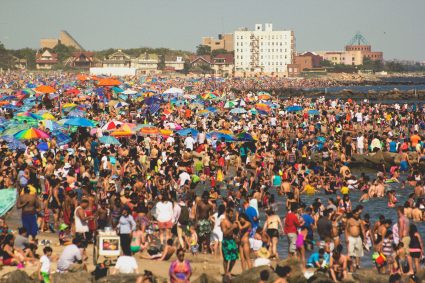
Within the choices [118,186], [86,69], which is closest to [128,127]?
[118,186]

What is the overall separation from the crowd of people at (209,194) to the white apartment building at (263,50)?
5575 inches

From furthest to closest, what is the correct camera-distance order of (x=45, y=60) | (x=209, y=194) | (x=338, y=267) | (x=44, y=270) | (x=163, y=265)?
(x=45, y=60), (x=209, y=194), (x=163, y=265), (x=338, y=267), (x=44, y=270)

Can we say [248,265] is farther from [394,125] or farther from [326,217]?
[394,125]

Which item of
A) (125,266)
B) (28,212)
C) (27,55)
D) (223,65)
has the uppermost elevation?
(27,55)

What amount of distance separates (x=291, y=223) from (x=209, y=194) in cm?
287

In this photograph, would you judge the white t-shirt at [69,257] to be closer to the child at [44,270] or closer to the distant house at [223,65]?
the child at [44,270]

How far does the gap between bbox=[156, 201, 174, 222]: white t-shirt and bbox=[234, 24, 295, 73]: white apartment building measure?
166 metres

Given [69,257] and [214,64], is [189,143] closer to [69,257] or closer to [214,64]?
[69,257]

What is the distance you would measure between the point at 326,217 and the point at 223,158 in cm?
1057

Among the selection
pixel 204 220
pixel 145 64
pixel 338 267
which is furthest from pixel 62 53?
pixel 338 267

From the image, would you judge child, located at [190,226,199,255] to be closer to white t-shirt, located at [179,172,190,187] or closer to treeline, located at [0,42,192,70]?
white t-shirt, located at [179,172,190,187]

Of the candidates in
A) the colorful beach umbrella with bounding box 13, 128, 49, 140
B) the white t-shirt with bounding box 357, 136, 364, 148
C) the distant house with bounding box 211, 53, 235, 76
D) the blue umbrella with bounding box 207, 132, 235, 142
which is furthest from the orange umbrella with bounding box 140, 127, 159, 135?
the distant house with bounding box 211, 53, 235, 76

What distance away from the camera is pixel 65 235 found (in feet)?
49.6

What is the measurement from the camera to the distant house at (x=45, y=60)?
16312 cm
